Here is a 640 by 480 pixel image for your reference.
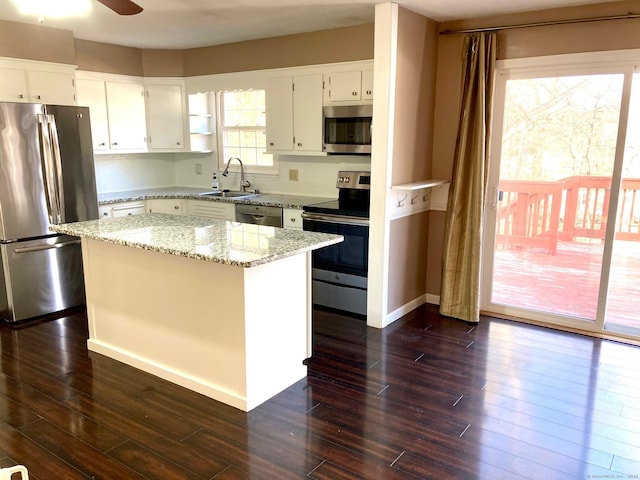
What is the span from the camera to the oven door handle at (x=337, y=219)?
396 centimetres

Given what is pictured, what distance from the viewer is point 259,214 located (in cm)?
472

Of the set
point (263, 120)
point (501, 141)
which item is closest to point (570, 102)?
point (501, 141)

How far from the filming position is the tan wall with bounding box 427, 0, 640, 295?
3457mm

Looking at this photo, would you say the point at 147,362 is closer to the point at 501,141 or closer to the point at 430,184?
the point at 430,184

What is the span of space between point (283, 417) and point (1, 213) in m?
2.82

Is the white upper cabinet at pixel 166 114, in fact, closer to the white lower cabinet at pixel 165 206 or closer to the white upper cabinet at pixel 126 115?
the white upper cabinet at pixel 126 115

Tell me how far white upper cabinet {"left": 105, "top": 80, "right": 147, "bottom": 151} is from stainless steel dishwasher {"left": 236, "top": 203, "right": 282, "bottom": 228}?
→ 1.47 metres

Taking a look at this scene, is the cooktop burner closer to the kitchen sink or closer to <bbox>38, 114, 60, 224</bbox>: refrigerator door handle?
the kitchen sink

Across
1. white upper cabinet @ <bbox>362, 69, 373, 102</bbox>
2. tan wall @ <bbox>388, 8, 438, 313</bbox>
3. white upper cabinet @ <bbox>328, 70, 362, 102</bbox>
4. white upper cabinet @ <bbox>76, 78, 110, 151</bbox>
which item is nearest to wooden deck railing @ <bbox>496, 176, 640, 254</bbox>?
tan wall @ <bbox>388, 8, 438, 313</bbox>

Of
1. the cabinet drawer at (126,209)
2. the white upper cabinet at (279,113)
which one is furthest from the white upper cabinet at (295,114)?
the cabinet drawer at (126,209)

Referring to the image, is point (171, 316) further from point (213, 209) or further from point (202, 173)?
point (202, 173)

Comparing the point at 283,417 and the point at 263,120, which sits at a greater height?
the point at 263,120

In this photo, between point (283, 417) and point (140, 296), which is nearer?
point (283, 417)

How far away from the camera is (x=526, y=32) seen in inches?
149
